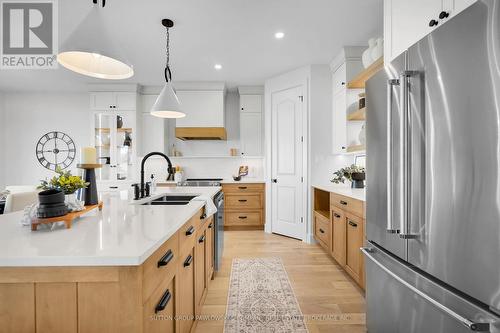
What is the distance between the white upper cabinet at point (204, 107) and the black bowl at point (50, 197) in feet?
12.2

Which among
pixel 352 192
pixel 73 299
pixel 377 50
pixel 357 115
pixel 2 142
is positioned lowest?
pixel 73 299

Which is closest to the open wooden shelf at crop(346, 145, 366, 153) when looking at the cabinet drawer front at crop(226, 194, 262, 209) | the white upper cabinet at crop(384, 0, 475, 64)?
the white upper cabinet at crop(384, 0, 475, 64)

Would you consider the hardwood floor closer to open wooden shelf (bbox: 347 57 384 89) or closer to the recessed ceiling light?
open wooden shelf (bbox: 347 57 384 89)

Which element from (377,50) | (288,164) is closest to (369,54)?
(377,50)

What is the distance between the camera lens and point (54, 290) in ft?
2.60

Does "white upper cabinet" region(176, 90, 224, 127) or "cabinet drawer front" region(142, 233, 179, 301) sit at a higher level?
"white upper cabinet" region(176, 90, 224, 127)

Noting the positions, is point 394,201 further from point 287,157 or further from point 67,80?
point 67,80

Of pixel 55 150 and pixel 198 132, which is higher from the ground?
pixel 198 132

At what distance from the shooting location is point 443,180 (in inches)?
39.6

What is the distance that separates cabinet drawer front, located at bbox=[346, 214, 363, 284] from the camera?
7.24ft

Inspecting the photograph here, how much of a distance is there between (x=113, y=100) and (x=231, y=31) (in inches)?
118

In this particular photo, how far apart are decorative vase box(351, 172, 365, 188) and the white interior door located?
3.18 ft

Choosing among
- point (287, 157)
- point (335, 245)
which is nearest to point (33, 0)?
point (287, 157)

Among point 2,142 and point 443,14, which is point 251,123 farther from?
point 2,142
